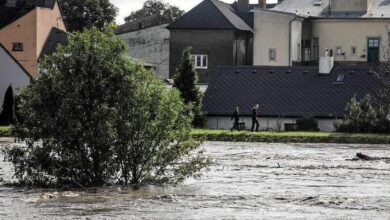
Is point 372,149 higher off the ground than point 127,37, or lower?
lower

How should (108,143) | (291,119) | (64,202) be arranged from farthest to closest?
(291,119) < (108,143) < (64,202)

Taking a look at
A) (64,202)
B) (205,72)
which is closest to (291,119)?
(205,72)

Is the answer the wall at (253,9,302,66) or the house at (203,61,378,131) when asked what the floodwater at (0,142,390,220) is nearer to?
the house at (203,61,378,131)

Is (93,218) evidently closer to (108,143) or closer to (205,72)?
(108,143)

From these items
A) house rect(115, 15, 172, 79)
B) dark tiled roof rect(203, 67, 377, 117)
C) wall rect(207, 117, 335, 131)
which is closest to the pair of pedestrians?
wall rect(207, 117, 335, 131)

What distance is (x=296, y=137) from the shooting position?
65438 millimetres

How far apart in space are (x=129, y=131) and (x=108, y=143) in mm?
744

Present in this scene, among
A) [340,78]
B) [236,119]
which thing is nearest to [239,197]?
[236,119]

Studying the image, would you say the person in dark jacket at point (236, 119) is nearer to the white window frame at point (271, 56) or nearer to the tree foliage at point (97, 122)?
the white window frame at point (271, 56)

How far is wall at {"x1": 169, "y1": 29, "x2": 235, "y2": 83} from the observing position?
10200 centimetres

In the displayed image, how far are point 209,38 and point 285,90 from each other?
26934mm

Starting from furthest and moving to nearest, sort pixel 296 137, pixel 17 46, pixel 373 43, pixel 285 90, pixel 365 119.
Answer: pixel 373 43
pixel 17 46
pixel 285 90
pixel 365 119
pixel 296 137

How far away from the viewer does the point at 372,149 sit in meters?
58.2

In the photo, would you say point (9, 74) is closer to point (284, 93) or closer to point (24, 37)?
point (24, 37)
